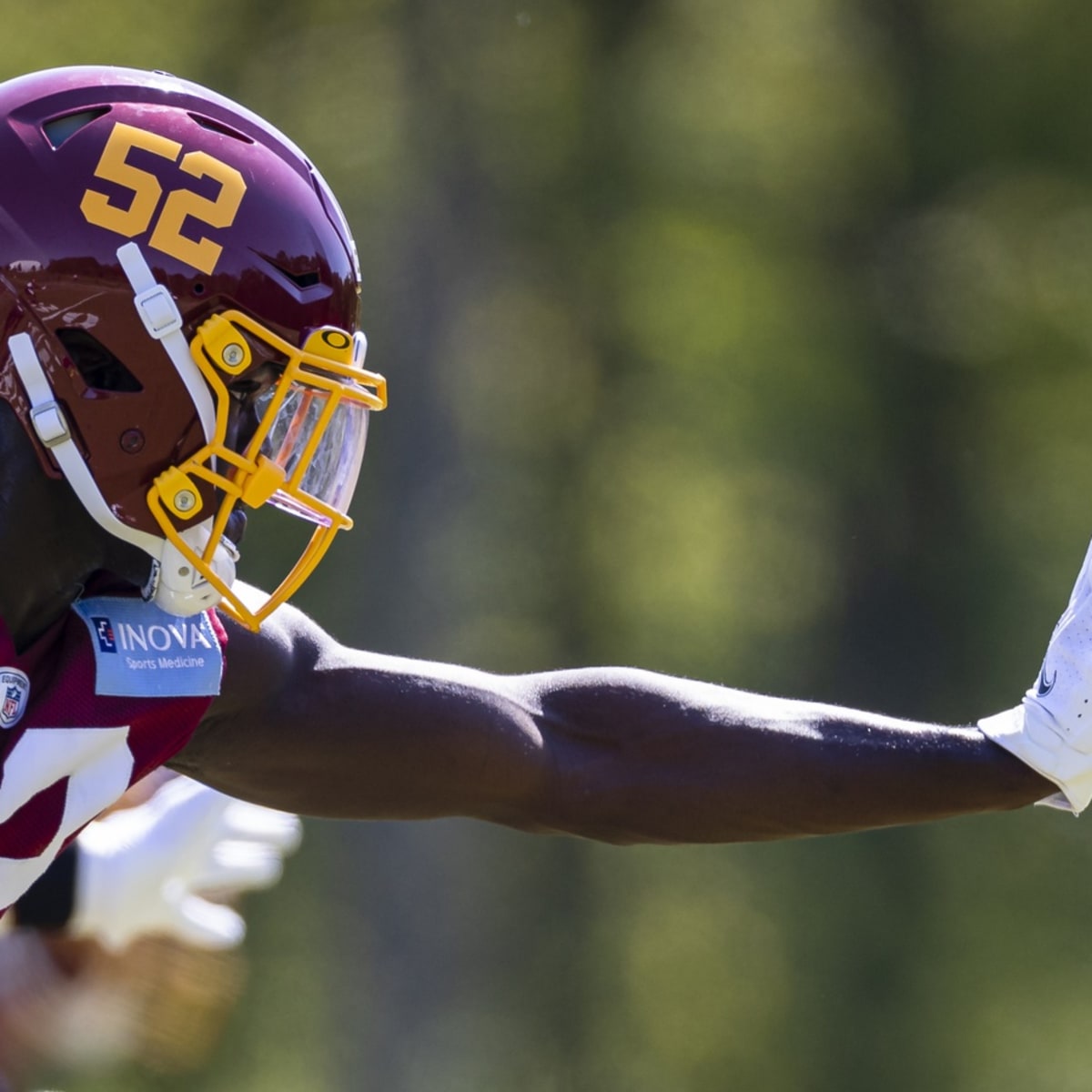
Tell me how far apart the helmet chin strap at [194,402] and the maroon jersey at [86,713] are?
94 mm

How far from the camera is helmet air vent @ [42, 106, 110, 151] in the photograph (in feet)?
9.33

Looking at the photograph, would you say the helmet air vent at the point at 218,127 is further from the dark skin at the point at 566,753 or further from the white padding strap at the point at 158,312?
the dark skin at the point at 566,753

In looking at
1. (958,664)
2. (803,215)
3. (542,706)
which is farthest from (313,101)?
(542,706)

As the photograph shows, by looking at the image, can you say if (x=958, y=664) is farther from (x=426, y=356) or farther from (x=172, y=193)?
(x=172, y=193)

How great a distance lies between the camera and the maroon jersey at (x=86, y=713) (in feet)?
9.11

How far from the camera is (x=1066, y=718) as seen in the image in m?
3.10

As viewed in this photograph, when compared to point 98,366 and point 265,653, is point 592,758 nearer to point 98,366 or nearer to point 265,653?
point 265,653

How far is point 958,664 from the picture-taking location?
11.7 m

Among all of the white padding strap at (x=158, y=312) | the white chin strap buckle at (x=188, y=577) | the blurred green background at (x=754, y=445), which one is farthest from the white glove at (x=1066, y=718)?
the blurred green background at (x=754, y=445)

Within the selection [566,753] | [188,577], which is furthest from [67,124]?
[566,753]

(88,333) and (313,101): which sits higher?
(88,333)

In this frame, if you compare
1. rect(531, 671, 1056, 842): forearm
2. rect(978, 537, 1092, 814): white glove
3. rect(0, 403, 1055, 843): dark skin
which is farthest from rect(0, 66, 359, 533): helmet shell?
rect(978, 537, 1092, 814): white glove

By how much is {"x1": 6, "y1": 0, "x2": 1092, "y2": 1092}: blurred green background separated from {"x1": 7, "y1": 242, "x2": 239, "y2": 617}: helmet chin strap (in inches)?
303

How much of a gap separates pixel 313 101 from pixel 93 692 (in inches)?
349
